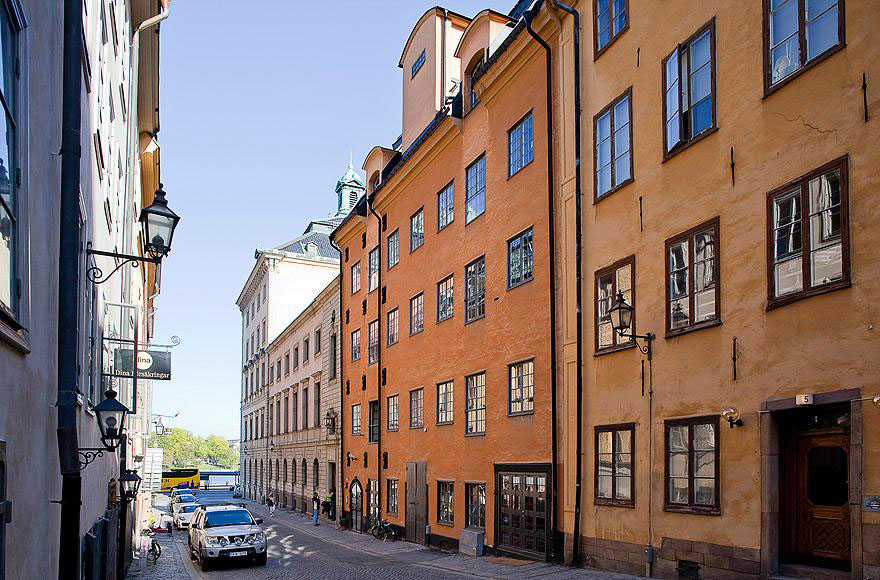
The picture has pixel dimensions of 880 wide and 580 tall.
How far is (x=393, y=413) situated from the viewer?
98.6 ft

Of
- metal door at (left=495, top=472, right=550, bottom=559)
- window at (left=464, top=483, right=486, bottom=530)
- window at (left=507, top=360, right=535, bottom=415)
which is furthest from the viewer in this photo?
window at (left=464, top=483, right=486, bottom=530)

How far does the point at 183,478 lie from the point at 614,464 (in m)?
49.0

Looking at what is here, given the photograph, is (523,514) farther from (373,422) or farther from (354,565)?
(373,422)

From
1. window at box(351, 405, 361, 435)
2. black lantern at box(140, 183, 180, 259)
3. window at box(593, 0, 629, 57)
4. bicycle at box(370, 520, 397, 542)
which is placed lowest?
bicycle at box(370, 520, 397, 542)

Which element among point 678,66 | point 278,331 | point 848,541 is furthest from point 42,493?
point 278,331

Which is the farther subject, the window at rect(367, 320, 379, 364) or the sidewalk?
the window at rect(367, 320, 379, 364)

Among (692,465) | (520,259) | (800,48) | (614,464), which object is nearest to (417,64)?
(520,259)

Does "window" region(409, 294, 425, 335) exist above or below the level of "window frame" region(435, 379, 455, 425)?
above

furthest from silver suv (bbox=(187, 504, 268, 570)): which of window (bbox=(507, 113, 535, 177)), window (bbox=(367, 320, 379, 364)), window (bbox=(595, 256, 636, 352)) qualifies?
window (bbox=(507, 113, 535, 177))

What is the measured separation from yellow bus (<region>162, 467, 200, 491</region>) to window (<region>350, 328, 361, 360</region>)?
89.0 ft

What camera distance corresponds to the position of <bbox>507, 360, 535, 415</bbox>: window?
1916cm

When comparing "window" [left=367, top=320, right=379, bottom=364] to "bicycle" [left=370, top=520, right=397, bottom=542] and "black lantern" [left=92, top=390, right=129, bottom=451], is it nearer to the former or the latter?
"bicycle" [left=370, top=520, right=397, bottom=542]

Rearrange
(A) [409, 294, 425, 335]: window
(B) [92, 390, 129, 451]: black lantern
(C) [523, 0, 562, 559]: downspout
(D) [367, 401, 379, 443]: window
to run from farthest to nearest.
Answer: (D) [367, 401, 379, 443]: window, (A) [409, 294, 425, 335]: window, (C) [523, 0, 562, 559]: downspout, (B) [92, 390, 129, 451]: black lantern

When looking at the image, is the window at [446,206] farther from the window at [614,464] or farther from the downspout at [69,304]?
the downspout at [69,304]
